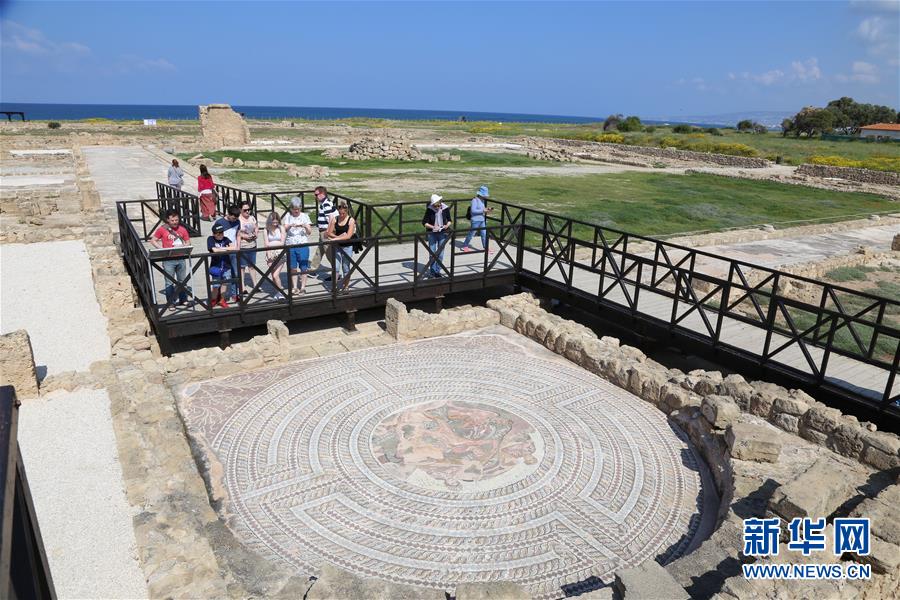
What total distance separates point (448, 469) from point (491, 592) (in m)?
2.21

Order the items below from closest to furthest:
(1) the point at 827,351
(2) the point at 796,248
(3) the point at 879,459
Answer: (3) the point at 879,459, (1) the point at 827,351, (2) the point at 796,248

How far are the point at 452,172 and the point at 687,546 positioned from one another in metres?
28.4

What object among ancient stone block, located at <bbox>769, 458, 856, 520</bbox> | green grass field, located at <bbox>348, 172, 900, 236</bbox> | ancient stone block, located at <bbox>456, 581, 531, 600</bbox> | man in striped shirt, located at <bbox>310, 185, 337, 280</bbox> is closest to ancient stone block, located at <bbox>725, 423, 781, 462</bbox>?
ancient stone block, located at <bbox>769, 458, 856, 520</bbox>

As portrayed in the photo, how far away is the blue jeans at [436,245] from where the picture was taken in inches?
443

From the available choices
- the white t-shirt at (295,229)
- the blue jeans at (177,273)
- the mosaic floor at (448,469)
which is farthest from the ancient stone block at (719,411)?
the blue jeans at (177,273)

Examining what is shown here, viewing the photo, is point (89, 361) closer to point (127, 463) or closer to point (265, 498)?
point (127, 463)

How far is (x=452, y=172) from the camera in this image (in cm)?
3247

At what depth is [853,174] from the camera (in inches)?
1437

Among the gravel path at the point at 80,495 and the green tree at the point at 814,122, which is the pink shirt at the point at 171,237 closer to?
the gravel path at the point at 80,495

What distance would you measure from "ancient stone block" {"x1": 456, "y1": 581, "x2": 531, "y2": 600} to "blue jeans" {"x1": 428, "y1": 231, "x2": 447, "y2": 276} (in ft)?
24.3

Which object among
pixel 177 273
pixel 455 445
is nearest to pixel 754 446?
pixel 455 445

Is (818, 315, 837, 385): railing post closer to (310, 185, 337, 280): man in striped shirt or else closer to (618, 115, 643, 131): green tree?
(310, 185, 337, 280): man in striped shirt

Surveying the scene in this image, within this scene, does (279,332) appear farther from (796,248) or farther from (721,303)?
(796,248)

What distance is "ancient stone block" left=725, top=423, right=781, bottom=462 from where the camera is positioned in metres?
6.26
